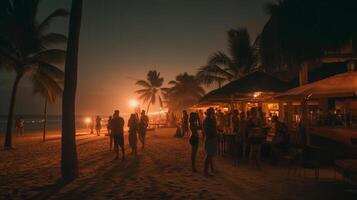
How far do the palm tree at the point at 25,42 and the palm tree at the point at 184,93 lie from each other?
1182 inches

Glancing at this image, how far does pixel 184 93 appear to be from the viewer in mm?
47719

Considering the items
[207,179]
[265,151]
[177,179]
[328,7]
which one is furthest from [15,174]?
[328,7]

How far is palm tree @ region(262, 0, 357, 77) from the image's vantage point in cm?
709

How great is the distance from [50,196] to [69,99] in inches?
108

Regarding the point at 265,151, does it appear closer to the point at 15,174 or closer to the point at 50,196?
the point at 50,196

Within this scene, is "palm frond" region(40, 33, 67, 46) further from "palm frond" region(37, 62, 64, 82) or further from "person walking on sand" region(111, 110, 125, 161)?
"person walking on sand" region(111, 110, 125, 161)

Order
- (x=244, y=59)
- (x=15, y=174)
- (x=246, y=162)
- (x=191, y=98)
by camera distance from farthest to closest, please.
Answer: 1. (x=191, y=98)
2. (x=244, y=59)
3. (x=246, y=162)
4. (x=15, y=174)

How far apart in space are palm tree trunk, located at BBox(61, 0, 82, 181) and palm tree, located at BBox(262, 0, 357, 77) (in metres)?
5.23

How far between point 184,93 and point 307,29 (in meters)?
39.9

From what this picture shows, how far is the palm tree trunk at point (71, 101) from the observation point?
325 inches

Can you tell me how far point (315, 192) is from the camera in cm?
632

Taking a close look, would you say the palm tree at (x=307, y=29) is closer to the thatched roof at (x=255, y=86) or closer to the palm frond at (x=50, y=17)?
the thatched roof at (x=255, y=86)

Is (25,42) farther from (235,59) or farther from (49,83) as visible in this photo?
(235,59)

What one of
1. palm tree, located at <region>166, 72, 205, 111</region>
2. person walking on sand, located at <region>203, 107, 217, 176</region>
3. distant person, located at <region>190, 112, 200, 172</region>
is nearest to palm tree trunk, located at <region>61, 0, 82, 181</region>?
distant person, located at <region>190, 112, 200, 172</region>
